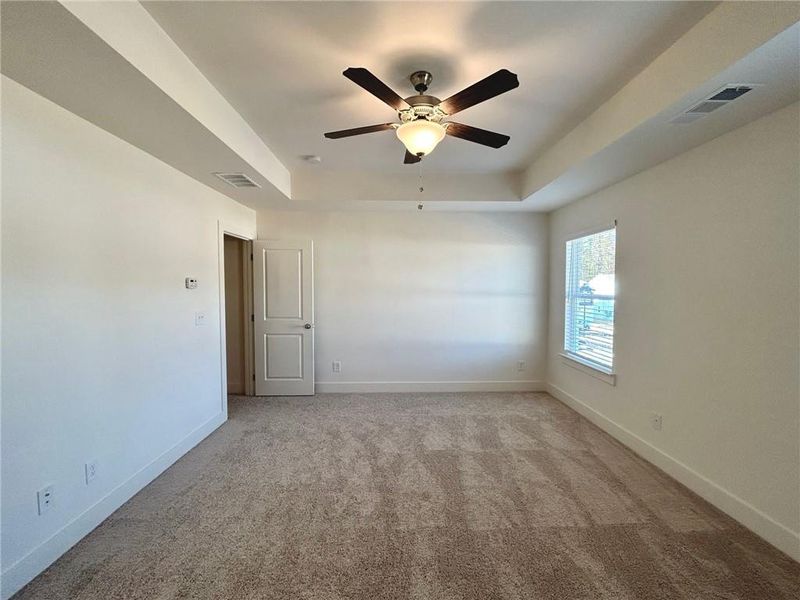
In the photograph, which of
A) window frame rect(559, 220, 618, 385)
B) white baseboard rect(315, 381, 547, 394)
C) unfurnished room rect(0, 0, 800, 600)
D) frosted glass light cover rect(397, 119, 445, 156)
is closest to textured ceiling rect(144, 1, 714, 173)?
unfurnished room rect(0, 0, 800, 600)

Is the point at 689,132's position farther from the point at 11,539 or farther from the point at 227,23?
the point at 11,539

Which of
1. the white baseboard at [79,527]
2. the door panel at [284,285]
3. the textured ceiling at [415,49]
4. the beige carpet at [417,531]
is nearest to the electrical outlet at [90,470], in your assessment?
the white baseboard at [79,527]

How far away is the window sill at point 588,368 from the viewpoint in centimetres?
339

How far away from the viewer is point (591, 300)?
3.83m

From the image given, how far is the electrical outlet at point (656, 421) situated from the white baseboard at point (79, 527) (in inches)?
153

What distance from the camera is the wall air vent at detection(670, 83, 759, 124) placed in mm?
1718

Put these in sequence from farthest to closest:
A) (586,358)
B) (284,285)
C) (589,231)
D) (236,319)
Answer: (236,319), (284,285), (586,358), (589,231)

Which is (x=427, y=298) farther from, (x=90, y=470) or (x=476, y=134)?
(x=90, y=470)

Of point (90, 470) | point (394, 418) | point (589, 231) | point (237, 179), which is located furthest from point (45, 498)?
point (589, 231)

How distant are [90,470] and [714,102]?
404cm

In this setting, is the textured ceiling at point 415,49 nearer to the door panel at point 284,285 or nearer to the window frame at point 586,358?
the window frame at point 586,358

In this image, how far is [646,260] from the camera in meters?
2.95

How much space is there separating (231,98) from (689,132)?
9.66 feet

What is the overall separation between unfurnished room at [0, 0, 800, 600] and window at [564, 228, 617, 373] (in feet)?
0.18
